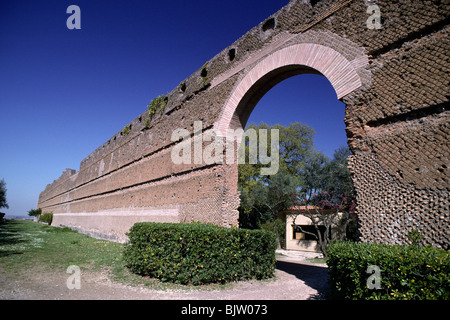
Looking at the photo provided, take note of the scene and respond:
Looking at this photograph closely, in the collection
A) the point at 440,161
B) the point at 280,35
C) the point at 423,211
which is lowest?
the point at 423,211

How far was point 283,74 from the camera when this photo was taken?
21.2 ft

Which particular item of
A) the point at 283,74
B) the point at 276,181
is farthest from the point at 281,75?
the point at 276,181

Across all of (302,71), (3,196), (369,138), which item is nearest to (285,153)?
(302,71)

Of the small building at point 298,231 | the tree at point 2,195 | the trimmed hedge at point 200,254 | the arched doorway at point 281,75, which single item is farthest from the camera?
the tree at point 2,195

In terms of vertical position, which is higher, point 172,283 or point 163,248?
point 163,248

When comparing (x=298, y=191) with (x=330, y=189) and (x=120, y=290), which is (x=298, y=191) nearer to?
(x=330, y=189)

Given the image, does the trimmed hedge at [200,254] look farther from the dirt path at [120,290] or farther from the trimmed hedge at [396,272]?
the trimmed hedge at [396,272]

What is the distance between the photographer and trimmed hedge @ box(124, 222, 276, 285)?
16.1 feet

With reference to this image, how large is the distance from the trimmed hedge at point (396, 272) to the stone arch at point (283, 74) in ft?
9.33

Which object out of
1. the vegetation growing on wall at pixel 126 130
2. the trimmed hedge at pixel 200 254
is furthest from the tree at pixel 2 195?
the trimmed hedge at pixel 200 254

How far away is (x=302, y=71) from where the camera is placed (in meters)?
6.12

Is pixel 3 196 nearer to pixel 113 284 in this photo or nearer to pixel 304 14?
pixel 113 284

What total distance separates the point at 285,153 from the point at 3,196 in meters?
33.3

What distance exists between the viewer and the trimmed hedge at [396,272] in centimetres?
244
